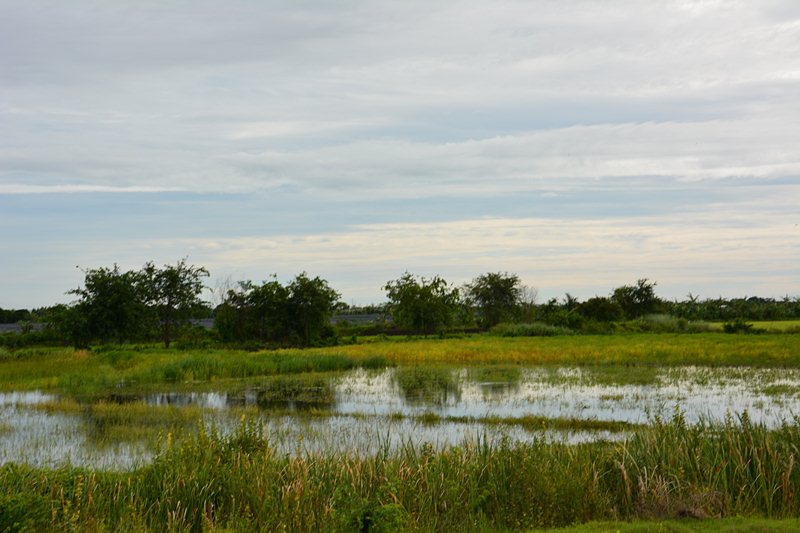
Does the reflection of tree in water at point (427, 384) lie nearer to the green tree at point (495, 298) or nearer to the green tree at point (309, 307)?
the green tree at point (309, 307)

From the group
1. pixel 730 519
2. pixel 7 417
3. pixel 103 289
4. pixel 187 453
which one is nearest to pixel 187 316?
pixel 103 289

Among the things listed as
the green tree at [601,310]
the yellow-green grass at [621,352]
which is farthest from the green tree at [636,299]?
the yellow-green grass at [621,352]

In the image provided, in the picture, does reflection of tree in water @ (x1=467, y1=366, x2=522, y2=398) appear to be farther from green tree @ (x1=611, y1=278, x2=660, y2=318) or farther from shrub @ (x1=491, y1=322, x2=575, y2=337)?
green tree @ (x1=611, y1=278, x2=660, y2=318)

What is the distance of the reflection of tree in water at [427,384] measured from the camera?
2314 centimetres

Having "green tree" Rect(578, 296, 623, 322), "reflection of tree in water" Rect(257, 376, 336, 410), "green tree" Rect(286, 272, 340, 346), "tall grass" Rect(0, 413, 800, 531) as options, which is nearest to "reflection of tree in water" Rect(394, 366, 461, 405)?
"reflection of tree in water" Rect(257, 376, 336, 410)

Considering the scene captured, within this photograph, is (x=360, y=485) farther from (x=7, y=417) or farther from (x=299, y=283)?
(x=299, y=283)

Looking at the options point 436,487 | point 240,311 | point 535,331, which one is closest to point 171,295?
point 240,311

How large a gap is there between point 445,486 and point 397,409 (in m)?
11.2

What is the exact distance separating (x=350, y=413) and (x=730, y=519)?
12.7 metres

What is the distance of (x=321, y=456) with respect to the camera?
10617mm

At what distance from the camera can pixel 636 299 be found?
→ 7919 cm

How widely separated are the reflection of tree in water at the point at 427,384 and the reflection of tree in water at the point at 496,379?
87 centimetres

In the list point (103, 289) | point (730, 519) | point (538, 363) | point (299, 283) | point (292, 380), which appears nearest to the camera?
point (730, 519)

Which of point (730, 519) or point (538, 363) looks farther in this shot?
point (538, 363)
